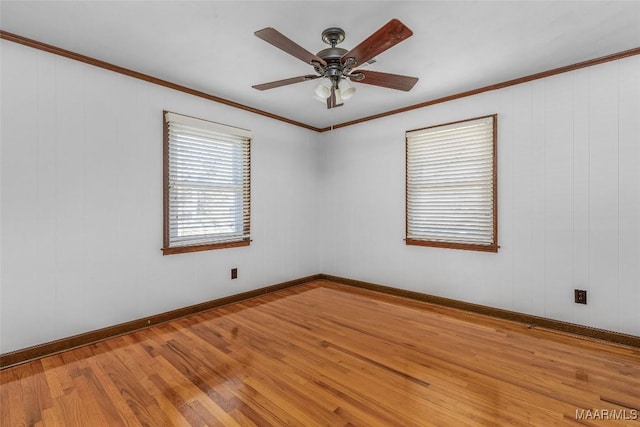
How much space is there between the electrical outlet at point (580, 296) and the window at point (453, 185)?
76 cm

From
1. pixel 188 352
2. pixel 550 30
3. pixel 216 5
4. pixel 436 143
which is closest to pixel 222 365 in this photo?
pixel 188 352

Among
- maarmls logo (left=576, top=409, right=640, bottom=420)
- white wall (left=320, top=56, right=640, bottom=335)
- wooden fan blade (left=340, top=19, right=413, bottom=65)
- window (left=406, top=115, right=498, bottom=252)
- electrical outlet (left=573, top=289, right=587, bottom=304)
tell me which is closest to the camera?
wooden fan blade (left=340, top=19, right=413, bottom=65)

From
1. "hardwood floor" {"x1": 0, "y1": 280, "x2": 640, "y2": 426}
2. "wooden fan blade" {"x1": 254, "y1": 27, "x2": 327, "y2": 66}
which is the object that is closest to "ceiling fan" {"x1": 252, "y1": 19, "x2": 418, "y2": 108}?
"wooden fan blade" {"x1": 254, "y1": 27, "x2": 327, "y2": 66}

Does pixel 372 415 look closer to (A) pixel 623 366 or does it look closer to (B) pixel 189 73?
(A) pixel 623 366

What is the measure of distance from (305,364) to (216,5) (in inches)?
101

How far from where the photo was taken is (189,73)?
2945 millimetres

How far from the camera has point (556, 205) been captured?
2.92 m

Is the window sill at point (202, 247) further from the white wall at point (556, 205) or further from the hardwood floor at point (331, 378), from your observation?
the white wall at point (556, 205)

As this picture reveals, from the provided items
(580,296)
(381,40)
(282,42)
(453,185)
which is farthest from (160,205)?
(580,296)

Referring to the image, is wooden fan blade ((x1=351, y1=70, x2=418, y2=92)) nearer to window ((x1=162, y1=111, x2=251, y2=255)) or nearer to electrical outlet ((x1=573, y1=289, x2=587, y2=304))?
window ((x1=162, y1=111, x2=251, y2=255))

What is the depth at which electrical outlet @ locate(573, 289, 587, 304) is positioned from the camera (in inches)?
109

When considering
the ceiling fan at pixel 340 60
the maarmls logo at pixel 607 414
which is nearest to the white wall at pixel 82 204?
the ceiling fan at pixel 340 60

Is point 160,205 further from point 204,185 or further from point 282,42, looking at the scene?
point 282,42

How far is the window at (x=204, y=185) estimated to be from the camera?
10.6ft
